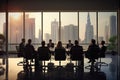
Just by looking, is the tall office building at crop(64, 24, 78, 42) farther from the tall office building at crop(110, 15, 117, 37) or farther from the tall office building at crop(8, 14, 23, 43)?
the tall office building at crop(8, 14, 23, 43)

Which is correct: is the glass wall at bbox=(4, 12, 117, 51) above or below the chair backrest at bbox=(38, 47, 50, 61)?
above

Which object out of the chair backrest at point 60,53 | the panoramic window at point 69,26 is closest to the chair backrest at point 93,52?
the chair backrest at point 60,53

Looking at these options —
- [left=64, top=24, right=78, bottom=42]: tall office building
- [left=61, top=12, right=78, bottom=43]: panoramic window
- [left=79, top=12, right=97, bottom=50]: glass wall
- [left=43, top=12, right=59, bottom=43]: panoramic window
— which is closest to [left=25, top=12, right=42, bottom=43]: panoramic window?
[left=43, top=12, right=59, bottom=43]: panoramic window

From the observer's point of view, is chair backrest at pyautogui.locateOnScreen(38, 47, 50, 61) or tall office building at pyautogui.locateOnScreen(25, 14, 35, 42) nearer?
chair backrest at pyautogui.locateOnScreen(38, 47, 50, 61)

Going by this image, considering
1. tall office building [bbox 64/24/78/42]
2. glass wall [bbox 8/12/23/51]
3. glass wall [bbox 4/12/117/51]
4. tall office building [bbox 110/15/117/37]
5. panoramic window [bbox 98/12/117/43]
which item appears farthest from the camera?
glass wall [bbox 8/12/23/51]

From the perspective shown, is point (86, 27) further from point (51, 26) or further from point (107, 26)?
point (51, 26)

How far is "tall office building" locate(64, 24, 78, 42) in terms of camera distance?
57.0 ft

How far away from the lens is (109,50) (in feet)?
54.4

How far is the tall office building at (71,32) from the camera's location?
17.4 metres

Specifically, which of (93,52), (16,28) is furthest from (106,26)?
(93,52)

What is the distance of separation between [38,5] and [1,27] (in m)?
4.22

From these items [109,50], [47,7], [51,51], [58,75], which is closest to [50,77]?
[58,75]

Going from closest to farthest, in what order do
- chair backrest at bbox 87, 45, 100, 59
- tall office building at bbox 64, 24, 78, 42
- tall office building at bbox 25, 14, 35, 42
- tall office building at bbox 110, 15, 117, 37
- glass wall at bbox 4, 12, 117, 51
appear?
chair backrest at bbox 87, 45, 100, 59
tall office building at bbox 110, 15, 117, 37
glass wall at bbox 4, 12, 117, 51
tall office building at bbox 64, 24, 78, 42
tall office building at bbox 25, 14, 35, 42

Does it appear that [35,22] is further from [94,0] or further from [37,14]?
[94,0]
